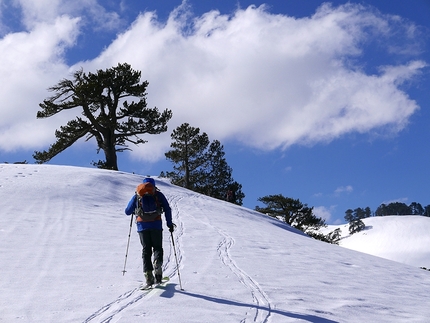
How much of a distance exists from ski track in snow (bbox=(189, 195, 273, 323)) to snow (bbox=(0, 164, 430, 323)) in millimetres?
21

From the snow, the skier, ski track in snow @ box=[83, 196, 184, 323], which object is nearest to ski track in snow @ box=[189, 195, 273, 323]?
the snow

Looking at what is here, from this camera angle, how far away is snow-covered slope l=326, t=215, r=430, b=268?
99.6 metres

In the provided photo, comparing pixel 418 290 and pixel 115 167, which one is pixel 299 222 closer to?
pixel 115 167

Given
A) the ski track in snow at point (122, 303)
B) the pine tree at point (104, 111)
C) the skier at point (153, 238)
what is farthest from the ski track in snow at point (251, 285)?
the pine tree at point (104, 111)

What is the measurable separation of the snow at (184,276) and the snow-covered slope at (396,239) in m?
86.5

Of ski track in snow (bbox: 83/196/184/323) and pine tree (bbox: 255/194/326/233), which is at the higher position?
pine tree (bbox: 255/194/326/233)

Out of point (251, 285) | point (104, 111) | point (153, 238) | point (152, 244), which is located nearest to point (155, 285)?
point (152, 244)

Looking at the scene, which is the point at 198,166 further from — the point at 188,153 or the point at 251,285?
the point at 251,285

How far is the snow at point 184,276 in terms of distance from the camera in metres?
7.19

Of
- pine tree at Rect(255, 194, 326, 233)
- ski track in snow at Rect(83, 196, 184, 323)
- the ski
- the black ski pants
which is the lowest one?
ski track in snow at Rect(83, 196, 184, 323)

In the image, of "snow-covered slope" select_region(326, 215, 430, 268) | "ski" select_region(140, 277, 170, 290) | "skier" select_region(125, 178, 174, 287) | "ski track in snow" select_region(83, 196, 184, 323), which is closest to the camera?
"ski track in snow" select_region(83, 196, 184, 323)

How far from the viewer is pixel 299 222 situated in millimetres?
43062

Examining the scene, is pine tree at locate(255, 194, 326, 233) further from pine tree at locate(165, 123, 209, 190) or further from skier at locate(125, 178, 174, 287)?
skier at locate(125, 178, 174, 287)

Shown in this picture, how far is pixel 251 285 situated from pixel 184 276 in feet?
4.43
